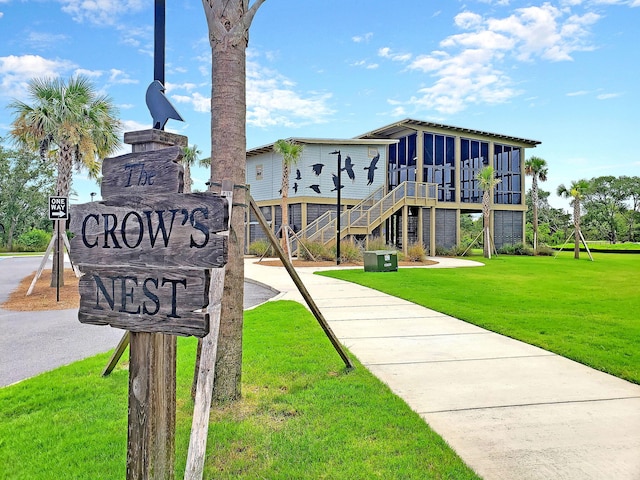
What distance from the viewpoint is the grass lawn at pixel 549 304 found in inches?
252

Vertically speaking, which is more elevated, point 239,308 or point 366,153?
point 366,153

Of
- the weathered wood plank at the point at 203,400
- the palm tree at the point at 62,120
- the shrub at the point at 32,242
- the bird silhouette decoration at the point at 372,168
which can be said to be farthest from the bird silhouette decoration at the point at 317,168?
the shrub at the point at 32,242

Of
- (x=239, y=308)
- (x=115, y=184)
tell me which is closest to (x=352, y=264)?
(x=239, y=308)

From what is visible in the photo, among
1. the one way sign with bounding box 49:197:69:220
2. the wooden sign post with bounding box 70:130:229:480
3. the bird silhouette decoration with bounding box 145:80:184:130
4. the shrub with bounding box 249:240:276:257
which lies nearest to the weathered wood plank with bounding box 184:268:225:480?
the wooden sign post with bounding box 70:130:229:480

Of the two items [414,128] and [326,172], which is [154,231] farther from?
[414,128]

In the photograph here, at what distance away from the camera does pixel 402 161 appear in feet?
104

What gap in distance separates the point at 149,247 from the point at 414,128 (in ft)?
97.1

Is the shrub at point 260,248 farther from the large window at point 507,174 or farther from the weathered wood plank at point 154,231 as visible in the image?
the weathered wood plank at point 154,231

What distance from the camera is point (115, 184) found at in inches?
107

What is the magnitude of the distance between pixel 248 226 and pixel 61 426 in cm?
2782

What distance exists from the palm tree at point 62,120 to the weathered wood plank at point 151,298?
13.9 meters

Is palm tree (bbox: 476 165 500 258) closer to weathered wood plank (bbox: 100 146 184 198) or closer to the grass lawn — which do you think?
the grass lawn

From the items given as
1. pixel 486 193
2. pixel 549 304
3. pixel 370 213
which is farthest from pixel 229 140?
pixel 486 193

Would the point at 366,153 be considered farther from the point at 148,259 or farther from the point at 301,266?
the point at 148,259
